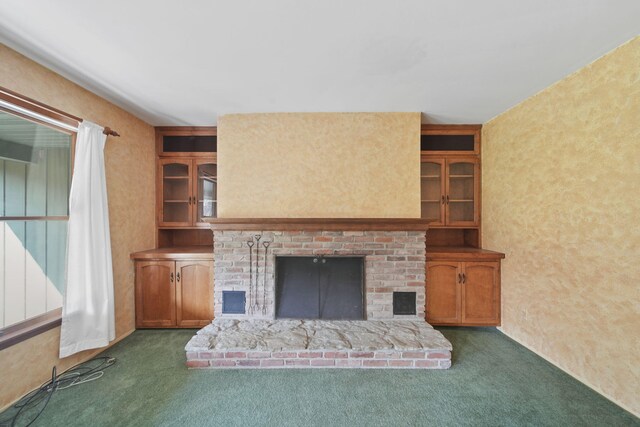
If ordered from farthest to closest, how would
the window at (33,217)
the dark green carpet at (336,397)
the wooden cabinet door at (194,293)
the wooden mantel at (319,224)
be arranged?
1. the wooden cabinet door at (194,293)
2. the wooden mantel at (319,224)
3. the window at (33,217)
4. the dark green carpet at (336,397)

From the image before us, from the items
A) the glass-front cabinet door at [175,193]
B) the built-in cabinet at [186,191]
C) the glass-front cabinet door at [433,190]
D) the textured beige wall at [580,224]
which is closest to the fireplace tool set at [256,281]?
the built-in cabinet at [186,191]

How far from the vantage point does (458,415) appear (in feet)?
5.00

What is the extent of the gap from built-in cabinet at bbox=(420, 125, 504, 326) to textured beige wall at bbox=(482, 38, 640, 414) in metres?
0.23

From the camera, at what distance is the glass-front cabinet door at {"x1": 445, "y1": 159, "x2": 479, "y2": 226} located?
9.50ft

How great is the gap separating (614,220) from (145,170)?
4380 millimetres

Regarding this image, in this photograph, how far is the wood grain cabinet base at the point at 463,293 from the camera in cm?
258

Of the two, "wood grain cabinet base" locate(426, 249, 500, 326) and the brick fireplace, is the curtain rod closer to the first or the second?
the brick fireplace

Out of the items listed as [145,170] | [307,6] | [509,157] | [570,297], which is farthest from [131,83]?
[570,297]

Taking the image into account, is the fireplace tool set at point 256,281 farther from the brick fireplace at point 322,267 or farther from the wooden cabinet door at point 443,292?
the wooden cabinet door at point 443,292

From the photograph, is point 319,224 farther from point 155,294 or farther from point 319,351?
point 155,294

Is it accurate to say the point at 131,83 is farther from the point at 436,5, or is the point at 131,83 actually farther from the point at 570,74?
the point at 570,74

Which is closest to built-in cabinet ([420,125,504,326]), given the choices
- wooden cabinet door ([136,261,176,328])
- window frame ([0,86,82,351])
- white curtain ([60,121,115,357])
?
wooden cabinet door ([136,261,176,328])

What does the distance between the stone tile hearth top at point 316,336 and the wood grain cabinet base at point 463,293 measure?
0.39 metres

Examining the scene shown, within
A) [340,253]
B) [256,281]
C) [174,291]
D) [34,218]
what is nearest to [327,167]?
[340,253]
